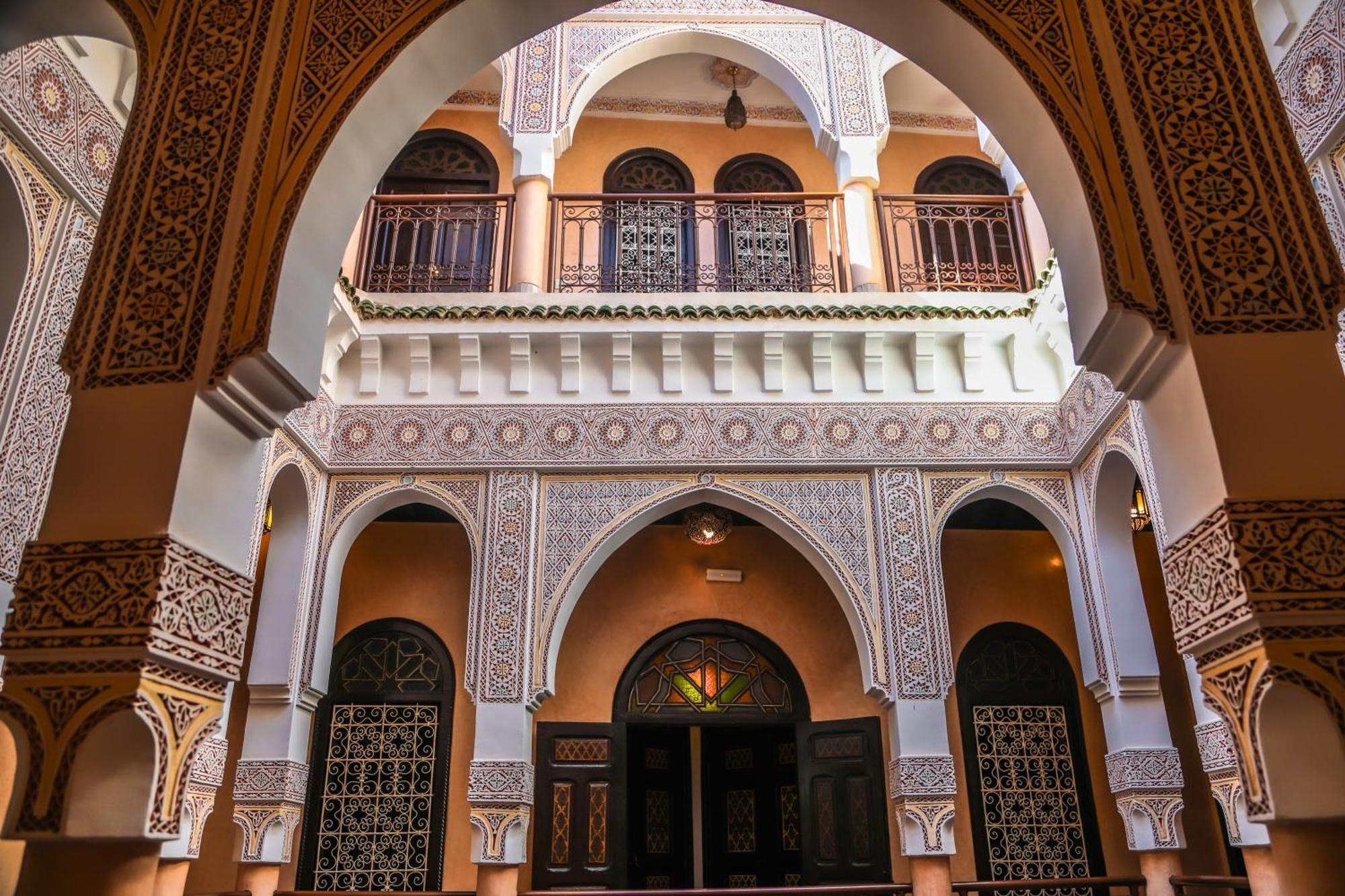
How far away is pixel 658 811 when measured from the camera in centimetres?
718

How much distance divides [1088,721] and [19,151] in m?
6.67

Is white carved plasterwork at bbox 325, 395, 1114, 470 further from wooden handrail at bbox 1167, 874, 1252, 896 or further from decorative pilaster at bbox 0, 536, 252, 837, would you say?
decorative pilaster at bbox 0, 536, 252, 837

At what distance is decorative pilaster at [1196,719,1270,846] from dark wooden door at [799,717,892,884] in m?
2.02

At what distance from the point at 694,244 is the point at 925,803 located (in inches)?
167

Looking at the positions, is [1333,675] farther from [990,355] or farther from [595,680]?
[595,680]

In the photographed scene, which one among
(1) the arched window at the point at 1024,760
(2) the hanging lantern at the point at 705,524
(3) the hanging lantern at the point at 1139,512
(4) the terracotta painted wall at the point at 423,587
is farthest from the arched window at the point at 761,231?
(1) the arched window at the point at 1024,760

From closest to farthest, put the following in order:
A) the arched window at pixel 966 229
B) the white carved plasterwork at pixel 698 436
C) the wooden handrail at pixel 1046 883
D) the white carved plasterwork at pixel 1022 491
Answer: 1. the wooden handrail at pixel 1046 883
2. the white carved plasterwork at pixel 1022 491
3. the white carved plasterwork at pixel 698 436
4. the arched window at pixel 966 229

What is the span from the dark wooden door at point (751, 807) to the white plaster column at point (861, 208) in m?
3.27

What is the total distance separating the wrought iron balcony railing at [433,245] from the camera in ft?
21.1

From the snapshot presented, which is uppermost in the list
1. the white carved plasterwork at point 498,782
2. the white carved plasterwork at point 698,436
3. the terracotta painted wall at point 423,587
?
the white carved plasterwork at point 698,436

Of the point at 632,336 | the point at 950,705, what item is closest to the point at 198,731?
the point at 632,336

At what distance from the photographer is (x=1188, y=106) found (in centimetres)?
243

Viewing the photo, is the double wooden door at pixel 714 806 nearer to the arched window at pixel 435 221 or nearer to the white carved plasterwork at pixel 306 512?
the white carved plasterwork at pixel 306 512

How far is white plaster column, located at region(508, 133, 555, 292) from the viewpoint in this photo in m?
6.54
